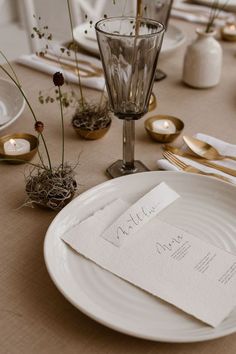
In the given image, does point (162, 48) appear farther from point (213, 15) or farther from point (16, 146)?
point (16, 146)

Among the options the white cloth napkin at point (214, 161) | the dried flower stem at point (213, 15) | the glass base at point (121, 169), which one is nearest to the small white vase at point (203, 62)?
the dried flower stem at point (213, 15)

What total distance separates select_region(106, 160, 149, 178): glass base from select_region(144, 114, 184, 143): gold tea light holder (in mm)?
81

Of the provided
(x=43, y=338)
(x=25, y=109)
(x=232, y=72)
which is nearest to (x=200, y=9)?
(x=232, y=72)

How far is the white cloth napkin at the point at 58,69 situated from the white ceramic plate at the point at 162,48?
0.10ft

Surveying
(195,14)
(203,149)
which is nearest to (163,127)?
(203,149)

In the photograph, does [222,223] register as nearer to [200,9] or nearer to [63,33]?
[200,9]

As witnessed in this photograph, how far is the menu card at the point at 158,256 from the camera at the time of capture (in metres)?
0.54

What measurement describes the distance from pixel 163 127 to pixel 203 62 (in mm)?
250

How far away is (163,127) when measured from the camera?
906mm

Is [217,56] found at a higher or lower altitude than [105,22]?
lower

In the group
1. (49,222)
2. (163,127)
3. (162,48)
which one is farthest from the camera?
(162,48)

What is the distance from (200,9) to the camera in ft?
5.09

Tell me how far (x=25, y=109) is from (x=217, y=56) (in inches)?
18.1

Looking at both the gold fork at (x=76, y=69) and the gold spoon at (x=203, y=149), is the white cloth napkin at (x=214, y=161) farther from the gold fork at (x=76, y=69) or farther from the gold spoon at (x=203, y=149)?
the gold fork at (x=76, y=69)
